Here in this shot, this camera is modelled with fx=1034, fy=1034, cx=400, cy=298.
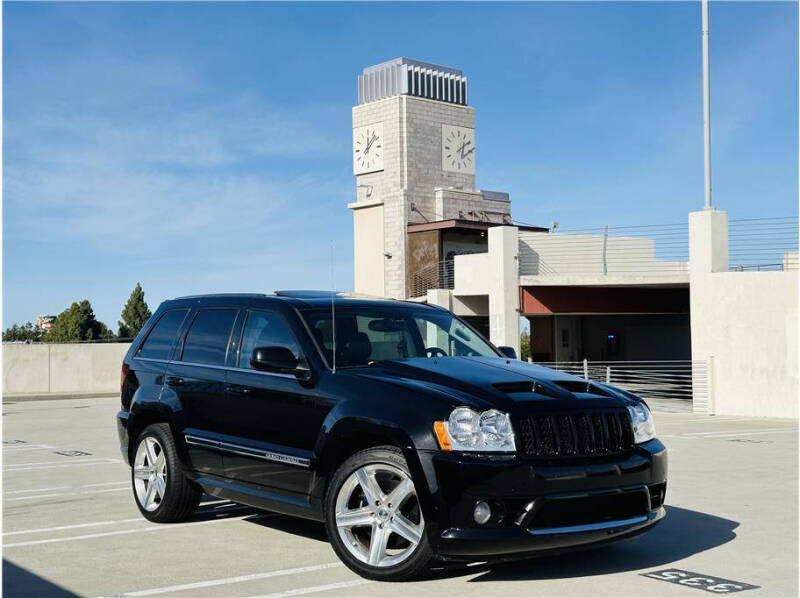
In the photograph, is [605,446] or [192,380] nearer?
[605,446]

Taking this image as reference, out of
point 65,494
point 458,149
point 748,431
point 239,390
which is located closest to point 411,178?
point 458,149

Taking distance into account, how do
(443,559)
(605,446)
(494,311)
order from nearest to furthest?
(443,559) → (605,446) → (494,311)

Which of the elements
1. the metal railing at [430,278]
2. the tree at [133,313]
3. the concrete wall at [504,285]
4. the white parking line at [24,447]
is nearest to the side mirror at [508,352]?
the white parking line at [24,447]

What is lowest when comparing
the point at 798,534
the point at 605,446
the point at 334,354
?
the point at 798,534

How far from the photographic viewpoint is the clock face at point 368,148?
56438mm

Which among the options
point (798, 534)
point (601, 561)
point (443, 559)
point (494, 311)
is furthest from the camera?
point (494, 311)

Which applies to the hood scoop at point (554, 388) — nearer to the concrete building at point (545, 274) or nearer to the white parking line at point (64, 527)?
the white parking line at point (64, 527)

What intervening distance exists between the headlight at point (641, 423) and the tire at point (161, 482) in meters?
3.59

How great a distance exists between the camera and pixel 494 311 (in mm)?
39031

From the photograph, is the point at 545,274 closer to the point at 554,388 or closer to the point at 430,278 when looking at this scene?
the point at 430,278

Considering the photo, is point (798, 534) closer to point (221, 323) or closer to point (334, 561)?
point (334, 561)

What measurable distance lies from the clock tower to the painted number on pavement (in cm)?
4537

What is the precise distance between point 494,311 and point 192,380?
31147 millimetres

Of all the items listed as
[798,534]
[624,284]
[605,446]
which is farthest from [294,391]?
[624,284]
